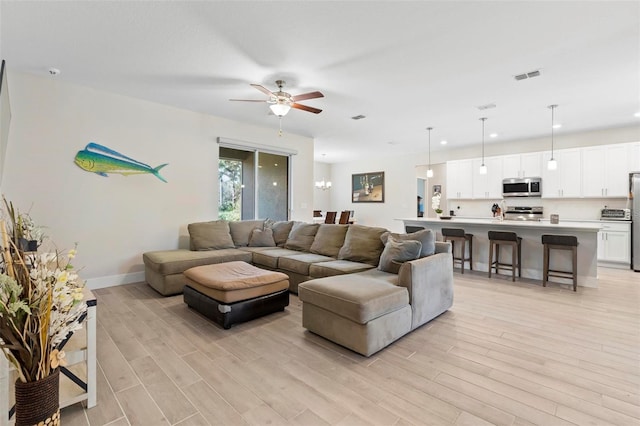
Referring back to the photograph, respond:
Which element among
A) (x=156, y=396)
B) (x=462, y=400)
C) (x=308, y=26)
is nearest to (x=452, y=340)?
(x=462, y=400)

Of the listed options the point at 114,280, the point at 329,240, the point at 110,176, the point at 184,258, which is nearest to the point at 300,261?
Answer: the point at 329,240

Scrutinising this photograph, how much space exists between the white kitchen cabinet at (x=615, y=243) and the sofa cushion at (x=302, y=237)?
5.75 metres

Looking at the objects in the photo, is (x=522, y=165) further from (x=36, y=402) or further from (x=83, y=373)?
(x=36, y=402)

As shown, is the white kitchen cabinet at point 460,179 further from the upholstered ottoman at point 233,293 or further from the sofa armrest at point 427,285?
the upholstered ottoman at point 233,293

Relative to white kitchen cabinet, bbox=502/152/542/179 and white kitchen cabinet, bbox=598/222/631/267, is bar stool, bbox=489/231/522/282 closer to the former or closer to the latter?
white kitchen cabinet, bbox=598/222/631/267

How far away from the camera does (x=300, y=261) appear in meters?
4.01

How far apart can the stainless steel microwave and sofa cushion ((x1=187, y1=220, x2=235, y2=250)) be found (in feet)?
21.0

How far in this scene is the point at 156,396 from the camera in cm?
190

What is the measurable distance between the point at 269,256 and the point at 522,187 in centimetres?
606

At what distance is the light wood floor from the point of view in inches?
68.3

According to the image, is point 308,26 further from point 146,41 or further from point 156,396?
point 156,396

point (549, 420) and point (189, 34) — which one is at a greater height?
point (189, 34)

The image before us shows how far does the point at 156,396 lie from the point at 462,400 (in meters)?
1.95

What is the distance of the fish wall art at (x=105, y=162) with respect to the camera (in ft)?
13.5
